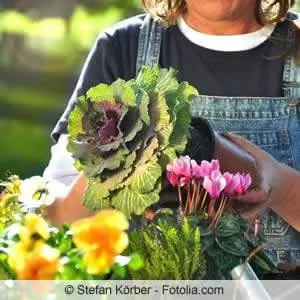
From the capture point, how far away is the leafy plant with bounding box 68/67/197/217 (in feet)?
4.14

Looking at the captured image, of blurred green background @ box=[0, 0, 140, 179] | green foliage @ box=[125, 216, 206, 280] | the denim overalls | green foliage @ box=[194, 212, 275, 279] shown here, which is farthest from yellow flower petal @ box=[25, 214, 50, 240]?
blurred green background @ box=[0, 0, 140, 179]

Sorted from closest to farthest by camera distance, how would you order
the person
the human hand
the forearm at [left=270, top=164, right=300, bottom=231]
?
1. the human hand
2. the forearm at [left=270, top=164, right=300, bottom=231]
3. the person

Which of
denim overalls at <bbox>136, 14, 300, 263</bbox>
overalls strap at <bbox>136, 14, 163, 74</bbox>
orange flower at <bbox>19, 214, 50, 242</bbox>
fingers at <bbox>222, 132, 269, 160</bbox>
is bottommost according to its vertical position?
denim overalls at <bbox>136, 14, 300, 263</bbox>

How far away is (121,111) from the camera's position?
1279 mm

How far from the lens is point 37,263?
1014mm

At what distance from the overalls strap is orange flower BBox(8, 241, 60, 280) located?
0.86 meters

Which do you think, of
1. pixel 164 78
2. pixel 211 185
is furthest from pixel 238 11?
pixel 211 185

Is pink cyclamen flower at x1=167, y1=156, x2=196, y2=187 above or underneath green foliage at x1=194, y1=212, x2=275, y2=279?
above

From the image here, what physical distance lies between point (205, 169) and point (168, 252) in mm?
168

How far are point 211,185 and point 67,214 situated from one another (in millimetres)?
311

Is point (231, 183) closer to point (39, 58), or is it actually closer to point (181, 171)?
point (181, 171)

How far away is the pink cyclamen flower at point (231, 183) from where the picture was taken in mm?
1234

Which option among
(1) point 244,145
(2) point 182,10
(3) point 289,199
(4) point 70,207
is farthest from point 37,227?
(2) point 182,10

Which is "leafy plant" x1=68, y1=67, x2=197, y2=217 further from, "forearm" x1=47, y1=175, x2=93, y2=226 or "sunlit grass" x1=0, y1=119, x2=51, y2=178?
"sunlit grass" x1=0, y1=119, x2=51, y2=178
